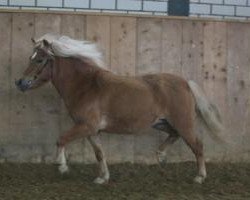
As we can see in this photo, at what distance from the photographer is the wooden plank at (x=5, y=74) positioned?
802 cm

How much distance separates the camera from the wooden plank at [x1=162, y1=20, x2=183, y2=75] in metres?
8.52

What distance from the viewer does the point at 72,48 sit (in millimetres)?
7594

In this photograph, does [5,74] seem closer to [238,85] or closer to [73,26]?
[73,26]

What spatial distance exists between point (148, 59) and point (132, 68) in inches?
9.7

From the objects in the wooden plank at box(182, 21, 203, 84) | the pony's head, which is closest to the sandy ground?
the pony's head

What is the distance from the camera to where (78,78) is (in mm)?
7590

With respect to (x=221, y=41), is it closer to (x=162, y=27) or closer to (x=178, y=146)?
(x=162, y=27)

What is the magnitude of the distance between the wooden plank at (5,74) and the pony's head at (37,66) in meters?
0.59

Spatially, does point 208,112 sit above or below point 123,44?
below

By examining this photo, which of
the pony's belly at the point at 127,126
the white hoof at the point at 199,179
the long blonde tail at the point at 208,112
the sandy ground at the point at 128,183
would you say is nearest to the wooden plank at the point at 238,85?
the sandy ground at the point at 128,183

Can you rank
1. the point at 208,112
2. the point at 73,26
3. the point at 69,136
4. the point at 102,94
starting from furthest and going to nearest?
the point at 73,26 < the point at 208,112 < the point at 102,94 < the point at 69,136

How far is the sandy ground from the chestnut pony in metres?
0.25

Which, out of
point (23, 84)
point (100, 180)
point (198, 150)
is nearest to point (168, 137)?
point (198, 150)

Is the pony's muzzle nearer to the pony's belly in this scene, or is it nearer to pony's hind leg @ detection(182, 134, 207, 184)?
the pony's belly
